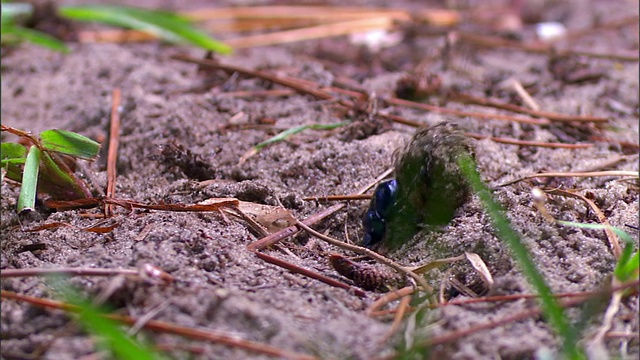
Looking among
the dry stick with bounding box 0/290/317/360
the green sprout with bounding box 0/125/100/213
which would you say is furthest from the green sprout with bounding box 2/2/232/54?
the dry stick with bounding box 0/290/317/360

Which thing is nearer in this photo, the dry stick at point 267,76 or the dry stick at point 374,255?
the dry stick at point 374,255

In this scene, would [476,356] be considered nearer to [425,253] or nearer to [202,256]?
[425,253]

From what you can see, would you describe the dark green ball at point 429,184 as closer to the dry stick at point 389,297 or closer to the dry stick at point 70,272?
the dry stick at point 389,297

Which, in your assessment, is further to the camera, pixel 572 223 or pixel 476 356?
pixel 572 223

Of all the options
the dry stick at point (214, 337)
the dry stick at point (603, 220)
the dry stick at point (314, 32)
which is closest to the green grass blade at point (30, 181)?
the dry stick at point (214, 337)

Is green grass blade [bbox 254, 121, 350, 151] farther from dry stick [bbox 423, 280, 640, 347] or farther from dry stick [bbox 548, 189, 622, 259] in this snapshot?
dry stick [bbox 423, 280, 640, 347]

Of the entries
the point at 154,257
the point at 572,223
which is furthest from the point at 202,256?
Answer: the point at 572,223

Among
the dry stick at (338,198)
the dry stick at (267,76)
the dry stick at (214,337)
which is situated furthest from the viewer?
the dry stick at (267,76)
